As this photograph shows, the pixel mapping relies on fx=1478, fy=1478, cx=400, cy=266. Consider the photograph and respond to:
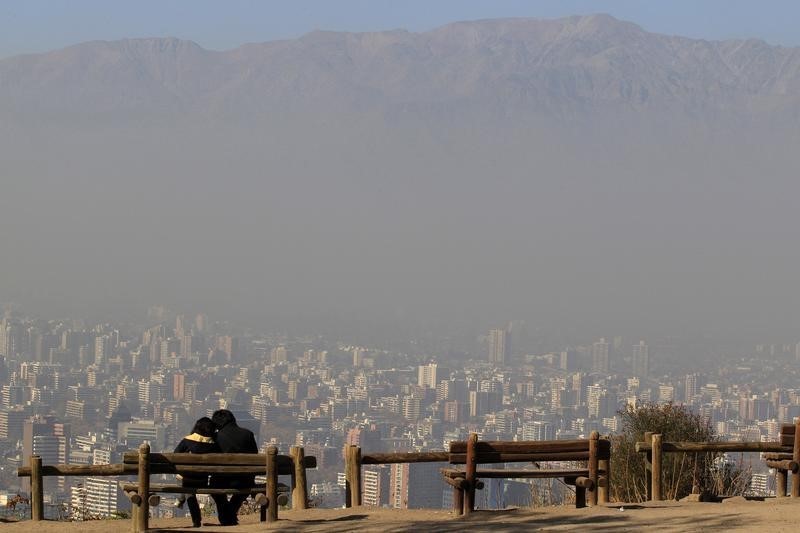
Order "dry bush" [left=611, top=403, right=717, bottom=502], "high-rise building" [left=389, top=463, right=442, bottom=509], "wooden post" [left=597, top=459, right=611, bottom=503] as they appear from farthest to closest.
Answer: "high-rise building" [left=389, top=463, right=442, bottom=509] < "dry bush" [left=611, top=403, right=717, bottom=502] < "wooden post" [left=597, top=459, right=611, bottom=503]

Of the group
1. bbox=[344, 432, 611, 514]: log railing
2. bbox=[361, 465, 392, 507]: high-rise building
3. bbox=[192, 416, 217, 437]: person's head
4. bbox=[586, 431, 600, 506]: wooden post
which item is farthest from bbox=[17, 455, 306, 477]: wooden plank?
bbox=[361, 465, 392, 507]: high-rise building

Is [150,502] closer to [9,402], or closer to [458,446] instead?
[458,446]

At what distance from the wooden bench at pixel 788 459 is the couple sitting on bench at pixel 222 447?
217 inches

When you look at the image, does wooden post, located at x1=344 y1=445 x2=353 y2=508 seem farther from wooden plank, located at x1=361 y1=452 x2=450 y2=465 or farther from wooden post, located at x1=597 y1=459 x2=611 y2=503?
wooden post, located at x1=597 y1=459 x2=611 y2=503

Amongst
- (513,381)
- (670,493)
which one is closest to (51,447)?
(670,493)

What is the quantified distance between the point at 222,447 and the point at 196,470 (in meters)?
0.74

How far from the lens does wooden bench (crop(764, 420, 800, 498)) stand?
1488 cm

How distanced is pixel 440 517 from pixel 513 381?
6071 inches

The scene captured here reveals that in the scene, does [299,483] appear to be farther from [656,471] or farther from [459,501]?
[656,471]

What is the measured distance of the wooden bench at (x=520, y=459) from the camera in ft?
43.4

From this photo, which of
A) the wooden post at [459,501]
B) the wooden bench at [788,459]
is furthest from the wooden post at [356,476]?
the wooden bench at [788,459]

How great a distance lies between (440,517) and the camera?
13797mm

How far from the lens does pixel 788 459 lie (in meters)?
15.2

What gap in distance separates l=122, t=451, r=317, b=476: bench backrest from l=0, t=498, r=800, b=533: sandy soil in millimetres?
519
